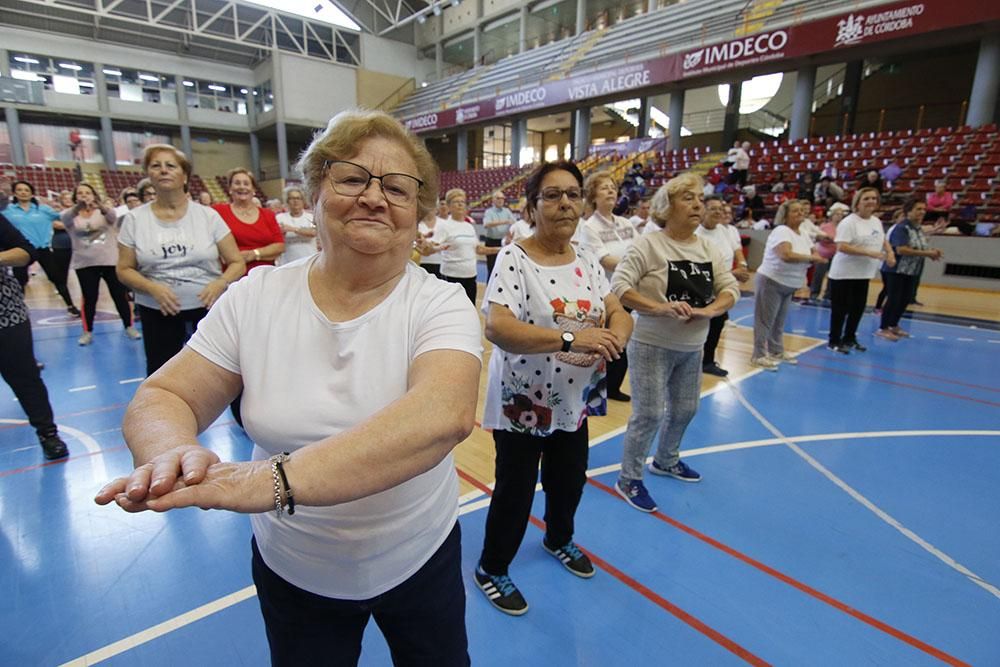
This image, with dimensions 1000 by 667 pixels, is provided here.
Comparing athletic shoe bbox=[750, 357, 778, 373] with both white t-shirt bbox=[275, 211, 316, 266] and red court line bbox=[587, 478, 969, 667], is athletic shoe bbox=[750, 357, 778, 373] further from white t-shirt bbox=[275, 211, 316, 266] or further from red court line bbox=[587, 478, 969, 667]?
white t-shirt bbox=[275, 211, 316, 266]

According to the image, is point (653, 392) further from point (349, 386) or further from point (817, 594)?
point (349, 386)

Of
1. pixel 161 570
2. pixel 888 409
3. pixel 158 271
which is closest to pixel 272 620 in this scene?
pixel 161 570

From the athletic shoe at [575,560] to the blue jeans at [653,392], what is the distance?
2.21 ft

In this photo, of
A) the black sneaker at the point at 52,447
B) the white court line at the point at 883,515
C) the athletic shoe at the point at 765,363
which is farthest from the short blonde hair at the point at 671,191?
the black sneaker at the point at 52,447

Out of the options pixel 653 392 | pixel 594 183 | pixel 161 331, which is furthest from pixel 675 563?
pixel 161 331

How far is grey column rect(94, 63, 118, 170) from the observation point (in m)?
22.8

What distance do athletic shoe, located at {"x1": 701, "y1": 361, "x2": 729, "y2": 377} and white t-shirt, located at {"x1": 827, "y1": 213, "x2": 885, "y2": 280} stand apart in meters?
1.86

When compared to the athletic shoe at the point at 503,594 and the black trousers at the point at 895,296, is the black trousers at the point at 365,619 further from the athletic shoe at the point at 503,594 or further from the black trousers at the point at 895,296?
the black trousers at the point at 895,296

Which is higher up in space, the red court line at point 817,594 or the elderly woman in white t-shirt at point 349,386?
the elderly woman in white t-shirt at point 349,386

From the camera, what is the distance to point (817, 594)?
217 centimetres

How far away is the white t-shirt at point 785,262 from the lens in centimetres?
502

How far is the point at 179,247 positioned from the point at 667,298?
9.03 feet

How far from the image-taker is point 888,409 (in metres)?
4.29

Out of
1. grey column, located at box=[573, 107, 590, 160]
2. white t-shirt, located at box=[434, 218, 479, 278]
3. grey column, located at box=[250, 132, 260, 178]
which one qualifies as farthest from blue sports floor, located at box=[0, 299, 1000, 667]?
grey column, located at box=[250, 132, 260, 178]
